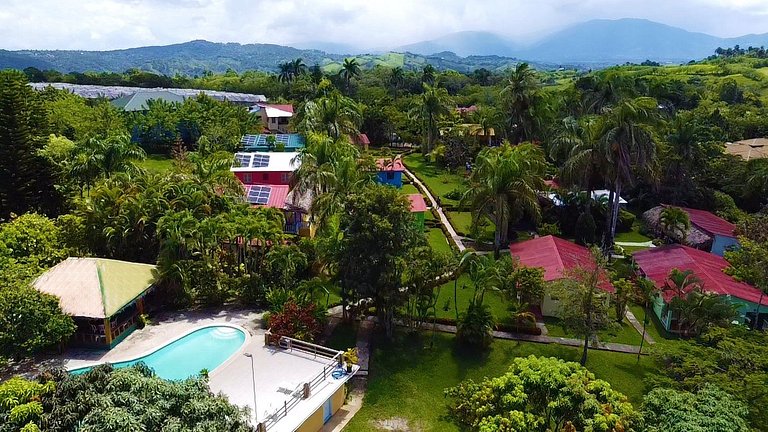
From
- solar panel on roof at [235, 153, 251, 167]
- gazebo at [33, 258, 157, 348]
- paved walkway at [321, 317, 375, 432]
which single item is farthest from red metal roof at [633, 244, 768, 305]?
solar panel on roof at [235, 153, 251, 167]

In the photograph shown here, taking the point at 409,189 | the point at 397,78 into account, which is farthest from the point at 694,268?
the point at 397,78

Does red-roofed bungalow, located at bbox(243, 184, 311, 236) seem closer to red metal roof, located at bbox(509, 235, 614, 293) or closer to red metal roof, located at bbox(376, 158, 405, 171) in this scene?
red metal roof, located at bbox(376, 158, 405, 171)

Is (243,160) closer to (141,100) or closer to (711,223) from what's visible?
(711,223)

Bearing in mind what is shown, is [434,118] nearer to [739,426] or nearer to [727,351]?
[727,351]

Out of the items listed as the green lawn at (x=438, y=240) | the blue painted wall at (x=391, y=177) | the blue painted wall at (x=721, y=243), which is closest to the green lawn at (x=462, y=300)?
the green lawn at (x=438, y=240)

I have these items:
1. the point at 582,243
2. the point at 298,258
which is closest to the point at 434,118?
the point at 582,243
